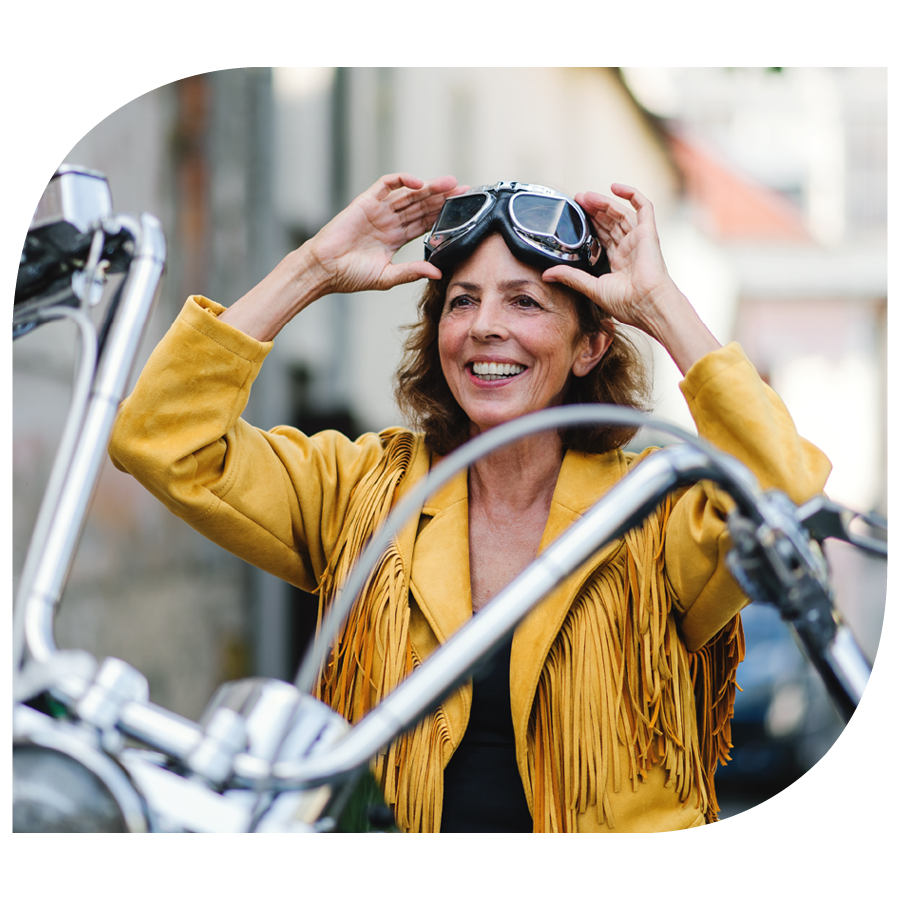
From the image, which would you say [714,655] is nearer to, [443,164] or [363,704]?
[363,704]

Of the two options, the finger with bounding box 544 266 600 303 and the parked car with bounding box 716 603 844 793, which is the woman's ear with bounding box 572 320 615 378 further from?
the parked car with bounding box 716 603 844 793

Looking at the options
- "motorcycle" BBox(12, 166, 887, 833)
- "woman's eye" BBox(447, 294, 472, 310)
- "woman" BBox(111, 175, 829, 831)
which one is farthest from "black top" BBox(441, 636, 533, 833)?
"woman's eye" BBox(447, 294, 472, 310)

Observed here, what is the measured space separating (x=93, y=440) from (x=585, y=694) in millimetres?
575

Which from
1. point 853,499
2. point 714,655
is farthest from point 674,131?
point 714,655

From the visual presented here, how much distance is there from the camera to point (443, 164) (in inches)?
61.7

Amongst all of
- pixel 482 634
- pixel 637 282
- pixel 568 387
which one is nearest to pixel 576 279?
pixel 637 282

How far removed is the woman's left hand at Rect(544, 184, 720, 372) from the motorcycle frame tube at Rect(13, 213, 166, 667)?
451mm

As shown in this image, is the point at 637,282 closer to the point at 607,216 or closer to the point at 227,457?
the point at 607,216

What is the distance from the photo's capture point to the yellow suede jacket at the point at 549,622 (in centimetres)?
99

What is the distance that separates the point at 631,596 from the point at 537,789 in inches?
9.3

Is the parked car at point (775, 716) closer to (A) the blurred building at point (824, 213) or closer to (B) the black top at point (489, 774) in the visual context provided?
(A) the blurred building at point (824, 213)

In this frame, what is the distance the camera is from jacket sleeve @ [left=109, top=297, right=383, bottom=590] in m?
0.98

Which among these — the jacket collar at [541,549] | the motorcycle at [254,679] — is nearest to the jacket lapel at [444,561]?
the jacket collar at [541,549]

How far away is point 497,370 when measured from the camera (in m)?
1.07
